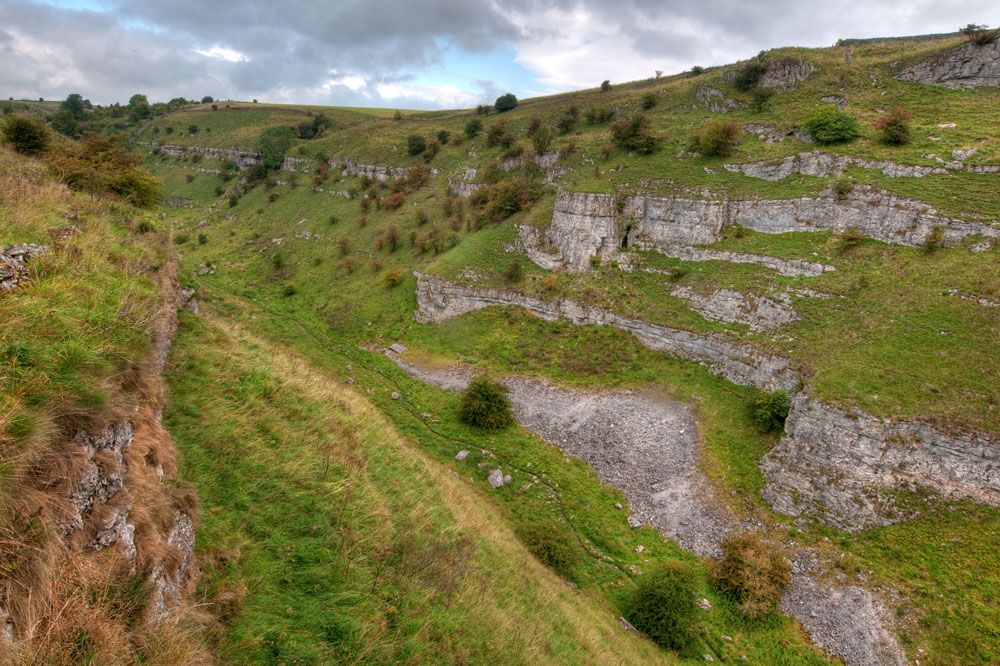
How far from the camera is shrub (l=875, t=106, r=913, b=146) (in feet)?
97.3

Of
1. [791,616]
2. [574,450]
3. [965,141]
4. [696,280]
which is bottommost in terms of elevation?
[791,616]

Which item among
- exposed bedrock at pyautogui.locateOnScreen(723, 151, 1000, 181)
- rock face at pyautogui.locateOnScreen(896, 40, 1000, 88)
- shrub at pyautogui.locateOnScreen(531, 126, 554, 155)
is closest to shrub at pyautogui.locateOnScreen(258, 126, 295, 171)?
shrub at pyautogui.locateOnScreen(531, 126, 554, 155)

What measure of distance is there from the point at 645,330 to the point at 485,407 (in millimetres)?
11878

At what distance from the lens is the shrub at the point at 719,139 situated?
34562 mm

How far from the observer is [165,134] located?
89125 millimetres

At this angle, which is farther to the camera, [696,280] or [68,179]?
[696,280]

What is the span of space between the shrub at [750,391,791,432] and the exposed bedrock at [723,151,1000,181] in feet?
59.3

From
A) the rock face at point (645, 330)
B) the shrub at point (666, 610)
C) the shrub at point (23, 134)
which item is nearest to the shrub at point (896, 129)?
the rock face at point (645, 330)

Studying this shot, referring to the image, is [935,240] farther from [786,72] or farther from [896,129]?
[786,72]

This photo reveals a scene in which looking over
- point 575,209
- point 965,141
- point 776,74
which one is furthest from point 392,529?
point 776,74

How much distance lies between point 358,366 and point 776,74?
151ft

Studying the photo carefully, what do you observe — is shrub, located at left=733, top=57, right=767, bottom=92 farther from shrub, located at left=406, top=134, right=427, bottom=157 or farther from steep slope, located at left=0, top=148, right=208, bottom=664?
steep slope, located at left=0, top=148, right=208, bottom=664

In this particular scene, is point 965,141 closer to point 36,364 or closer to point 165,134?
point 36,364

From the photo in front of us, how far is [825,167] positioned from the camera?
30.3 meters
